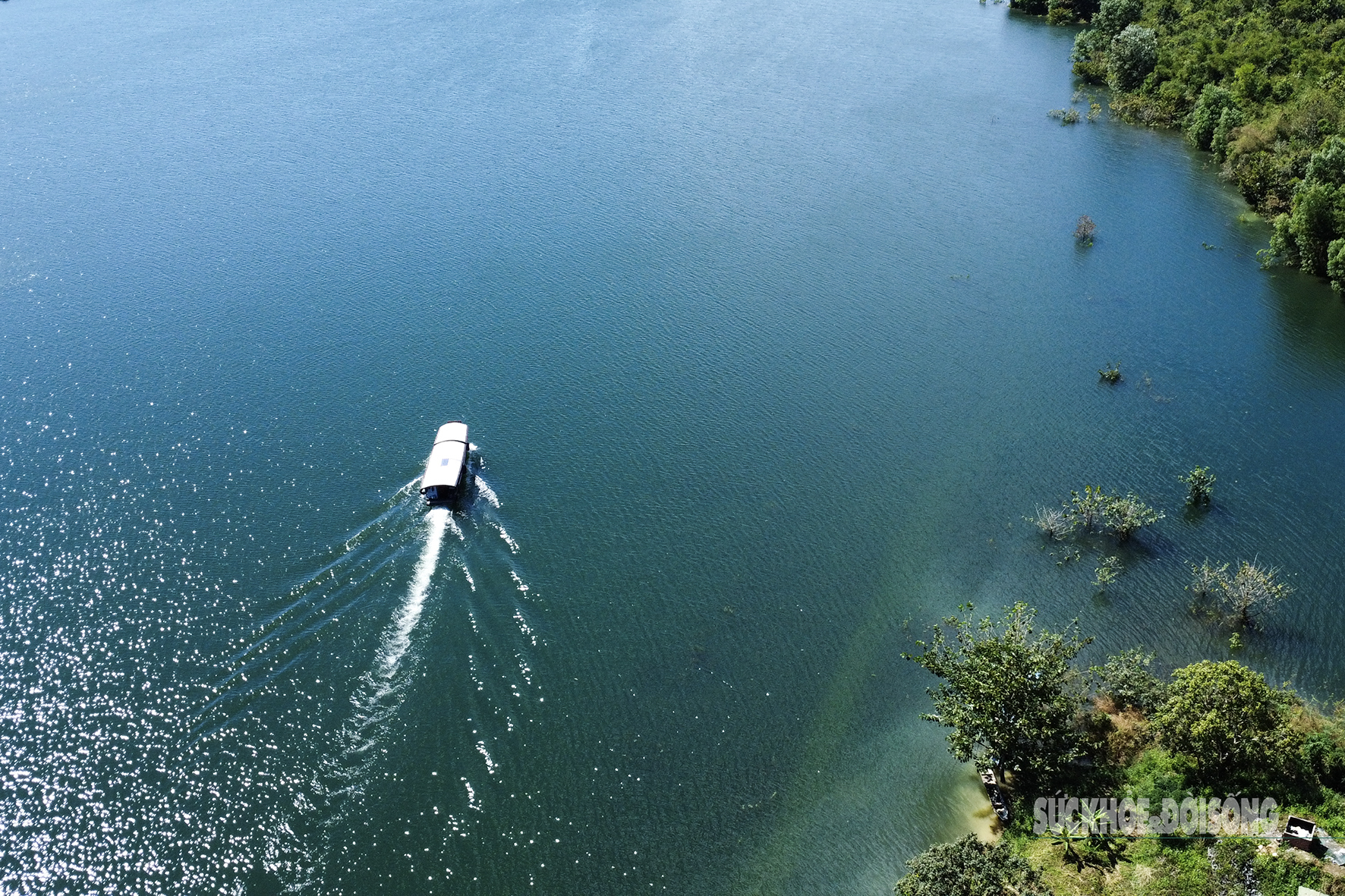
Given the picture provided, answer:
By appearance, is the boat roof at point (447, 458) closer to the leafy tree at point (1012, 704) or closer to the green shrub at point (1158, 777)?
the leafy tree at point (1012, 704)

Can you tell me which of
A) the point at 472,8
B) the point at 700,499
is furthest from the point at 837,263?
the point at 472,8

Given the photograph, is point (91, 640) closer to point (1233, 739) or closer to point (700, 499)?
point (700, 499)

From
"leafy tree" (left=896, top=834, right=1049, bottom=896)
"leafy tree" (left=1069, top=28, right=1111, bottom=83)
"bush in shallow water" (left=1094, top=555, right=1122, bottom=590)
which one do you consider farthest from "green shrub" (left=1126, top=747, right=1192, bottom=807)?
"leafy tree" (left=1069, top=28, right=1111, bottom=83)

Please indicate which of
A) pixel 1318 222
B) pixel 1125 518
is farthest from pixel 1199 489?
pixel 1318 222

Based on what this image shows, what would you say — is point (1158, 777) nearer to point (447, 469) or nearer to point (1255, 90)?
point (447, 469)

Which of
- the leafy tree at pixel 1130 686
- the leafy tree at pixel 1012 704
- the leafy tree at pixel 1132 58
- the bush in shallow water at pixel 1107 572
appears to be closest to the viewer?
the leafy tree at pixel 1012 704

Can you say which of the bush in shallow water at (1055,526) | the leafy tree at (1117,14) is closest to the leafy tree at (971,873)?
the bush in shallow water at (1055,526)

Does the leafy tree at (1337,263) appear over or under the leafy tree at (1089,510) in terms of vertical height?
over
